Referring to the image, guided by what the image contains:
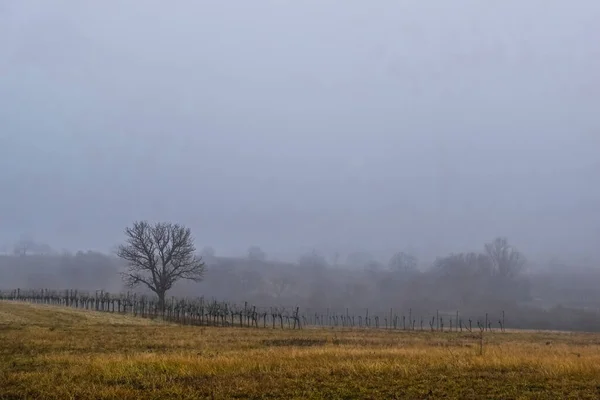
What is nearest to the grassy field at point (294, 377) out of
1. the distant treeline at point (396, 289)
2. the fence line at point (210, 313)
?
the fence line at point (210, 313)

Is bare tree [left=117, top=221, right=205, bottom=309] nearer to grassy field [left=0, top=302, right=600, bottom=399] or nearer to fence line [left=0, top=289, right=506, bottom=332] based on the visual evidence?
fence line [left=0, top=289, right=506, bottom=332]

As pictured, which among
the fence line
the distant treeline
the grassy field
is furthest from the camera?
the distant treeline

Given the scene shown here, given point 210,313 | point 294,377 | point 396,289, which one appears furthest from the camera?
point 396,289

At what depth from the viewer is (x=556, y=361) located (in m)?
16.8

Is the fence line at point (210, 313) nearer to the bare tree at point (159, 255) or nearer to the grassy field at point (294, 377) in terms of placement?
the bare tree at point (159, 255)

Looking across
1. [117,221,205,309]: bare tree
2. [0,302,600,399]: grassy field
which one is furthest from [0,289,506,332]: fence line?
[0,302,600,399]: grassy field

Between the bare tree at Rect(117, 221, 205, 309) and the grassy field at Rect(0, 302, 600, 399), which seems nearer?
the grassy field at Rect(0, 302, 600, 399)

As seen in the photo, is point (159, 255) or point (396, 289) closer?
point (159, 255)

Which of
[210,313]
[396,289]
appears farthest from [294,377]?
[396,289]

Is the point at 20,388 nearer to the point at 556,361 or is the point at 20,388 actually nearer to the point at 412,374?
the point at 412,374

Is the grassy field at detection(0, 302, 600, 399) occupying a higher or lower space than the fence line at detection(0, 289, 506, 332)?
higher

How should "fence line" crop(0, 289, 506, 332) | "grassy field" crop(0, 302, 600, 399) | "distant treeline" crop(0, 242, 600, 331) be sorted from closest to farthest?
1. "grassy field" crop(0, 302, 600, 399)
2. "fence line" crop(0, 289, 506, 332)
3. "distant treeline" crop(0, 242, 600, 331)

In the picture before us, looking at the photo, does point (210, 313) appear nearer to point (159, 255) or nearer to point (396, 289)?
point (159, 255)

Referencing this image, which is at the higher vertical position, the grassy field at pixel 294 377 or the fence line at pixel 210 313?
the grassy field at pixel 294 377
